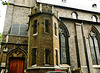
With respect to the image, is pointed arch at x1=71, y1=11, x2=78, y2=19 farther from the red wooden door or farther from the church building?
the red wooden door

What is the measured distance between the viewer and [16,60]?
12.6 meters

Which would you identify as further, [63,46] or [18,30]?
[18,30]

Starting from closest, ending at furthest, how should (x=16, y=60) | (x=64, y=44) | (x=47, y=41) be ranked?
(x=47, y=41), (x=16, y=60), (x=64, y=44)

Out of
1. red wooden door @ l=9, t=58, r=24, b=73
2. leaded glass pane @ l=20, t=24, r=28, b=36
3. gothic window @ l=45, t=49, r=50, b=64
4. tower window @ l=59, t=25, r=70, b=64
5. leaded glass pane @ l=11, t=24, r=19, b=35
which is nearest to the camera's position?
gothic window @ l=45, t=49, r=50, b=64

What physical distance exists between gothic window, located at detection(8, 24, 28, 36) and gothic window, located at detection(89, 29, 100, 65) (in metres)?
9.59

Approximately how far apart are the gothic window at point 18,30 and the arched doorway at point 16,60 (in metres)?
2.60

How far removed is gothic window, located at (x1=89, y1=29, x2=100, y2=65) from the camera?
49.9 ft

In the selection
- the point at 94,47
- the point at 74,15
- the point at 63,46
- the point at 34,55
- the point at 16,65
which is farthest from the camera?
the point at 74,15

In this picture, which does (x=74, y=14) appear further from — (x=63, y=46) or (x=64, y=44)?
(x=63, y=46)

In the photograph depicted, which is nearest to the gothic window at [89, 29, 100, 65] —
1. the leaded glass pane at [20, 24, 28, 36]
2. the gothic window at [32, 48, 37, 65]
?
the gothic window at [32, 48, 37, 65]

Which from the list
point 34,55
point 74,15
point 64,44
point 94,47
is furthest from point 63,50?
point 74,15

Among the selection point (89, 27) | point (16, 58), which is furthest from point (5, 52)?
point (89, 27)

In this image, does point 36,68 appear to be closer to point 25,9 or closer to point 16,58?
point 16,58

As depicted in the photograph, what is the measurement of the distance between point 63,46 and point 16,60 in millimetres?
6086
